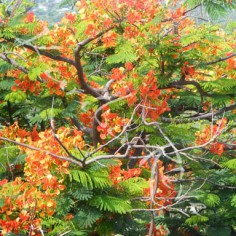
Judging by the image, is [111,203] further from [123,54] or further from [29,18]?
[29,18]

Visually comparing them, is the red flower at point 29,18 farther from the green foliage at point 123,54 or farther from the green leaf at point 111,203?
the green leaf at point 111,203

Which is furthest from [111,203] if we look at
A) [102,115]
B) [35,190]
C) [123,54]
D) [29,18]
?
[29,18]

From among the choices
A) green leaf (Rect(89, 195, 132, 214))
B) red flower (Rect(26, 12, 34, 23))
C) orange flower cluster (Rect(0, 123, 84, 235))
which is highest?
red flower (Rect(26, 12, 34, 23))

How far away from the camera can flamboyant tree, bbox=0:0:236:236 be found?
11.8 feet

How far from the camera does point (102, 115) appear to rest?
4.62m

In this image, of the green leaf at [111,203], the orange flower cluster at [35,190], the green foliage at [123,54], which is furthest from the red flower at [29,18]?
the green leaf at [111,203]

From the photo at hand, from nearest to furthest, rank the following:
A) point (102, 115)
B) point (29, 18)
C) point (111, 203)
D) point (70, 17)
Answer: point (111, 203) → point (102, 115) → point (29, 18) → point (70, 17)

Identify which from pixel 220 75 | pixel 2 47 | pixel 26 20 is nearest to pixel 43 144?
pixel 2 47

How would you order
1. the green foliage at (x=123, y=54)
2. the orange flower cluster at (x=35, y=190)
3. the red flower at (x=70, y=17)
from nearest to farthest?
the orange flower cluster at (x=35, y=190)
the green foliage at (x=123, y=54)
the red flower at (x=70, y=17)

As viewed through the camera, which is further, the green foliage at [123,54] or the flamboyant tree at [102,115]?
the green foliage at [123,54]

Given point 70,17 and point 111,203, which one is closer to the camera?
point 111,203

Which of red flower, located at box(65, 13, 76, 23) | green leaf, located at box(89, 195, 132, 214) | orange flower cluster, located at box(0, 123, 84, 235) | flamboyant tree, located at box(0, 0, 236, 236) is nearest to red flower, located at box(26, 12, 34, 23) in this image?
flamboyant tree, located at box(0, 0, 236, 236)

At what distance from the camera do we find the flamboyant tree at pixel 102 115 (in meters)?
3.59

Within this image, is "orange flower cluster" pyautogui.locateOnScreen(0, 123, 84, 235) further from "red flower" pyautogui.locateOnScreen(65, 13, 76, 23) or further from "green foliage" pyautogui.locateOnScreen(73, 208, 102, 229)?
"red flower" pyautogui.locateOnScreen(65, 13, 76, 23)
